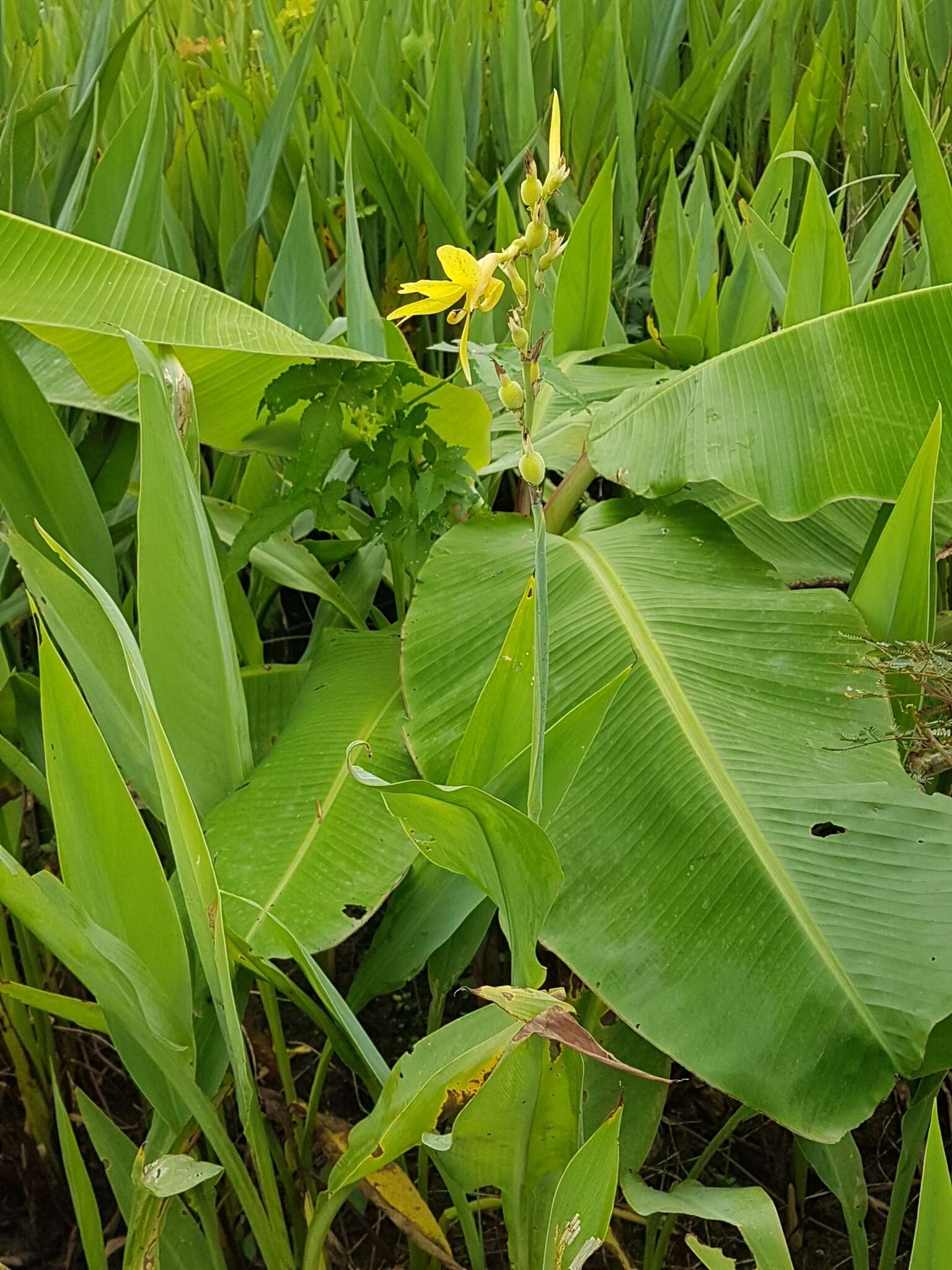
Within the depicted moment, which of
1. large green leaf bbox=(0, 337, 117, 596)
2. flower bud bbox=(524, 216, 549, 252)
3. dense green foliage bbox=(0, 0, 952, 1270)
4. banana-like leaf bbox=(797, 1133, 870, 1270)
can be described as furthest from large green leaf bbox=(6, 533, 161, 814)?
banana-like leaf bbox=(797, 1133, 870, 1270)

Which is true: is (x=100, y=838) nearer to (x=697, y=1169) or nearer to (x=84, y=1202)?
(x=84, y=1202)

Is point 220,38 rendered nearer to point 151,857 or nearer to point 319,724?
point 319,724

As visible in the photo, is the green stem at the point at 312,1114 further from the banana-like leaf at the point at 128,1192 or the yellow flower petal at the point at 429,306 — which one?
the yellow flower petal at the point at 429,306

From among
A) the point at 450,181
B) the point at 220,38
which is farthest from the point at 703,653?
the point at 220,38

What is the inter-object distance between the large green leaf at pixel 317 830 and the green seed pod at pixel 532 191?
0.36m

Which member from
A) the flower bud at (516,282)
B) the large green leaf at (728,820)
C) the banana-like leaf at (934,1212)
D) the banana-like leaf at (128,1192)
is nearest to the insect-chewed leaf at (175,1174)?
the banana-like leaf at (128,1192)

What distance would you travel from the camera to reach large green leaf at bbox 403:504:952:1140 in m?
0.54

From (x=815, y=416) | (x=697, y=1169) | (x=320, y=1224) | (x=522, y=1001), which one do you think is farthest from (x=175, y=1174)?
(x=815, y=416)

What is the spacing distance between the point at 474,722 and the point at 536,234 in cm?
26

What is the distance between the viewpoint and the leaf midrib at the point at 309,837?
0.56 meters

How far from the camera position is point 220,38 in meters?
2.05

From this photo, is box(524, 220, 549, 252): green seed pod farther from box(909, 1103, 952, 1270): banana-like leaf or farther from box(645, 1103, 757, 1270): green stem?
box(645, 1103, 757, 1270): green stem

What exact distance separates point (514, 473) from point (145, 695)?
0.69 meters

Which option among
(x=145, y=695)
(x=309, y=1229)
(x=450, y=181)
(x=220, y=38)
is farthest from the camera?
(x=220, y=38)
